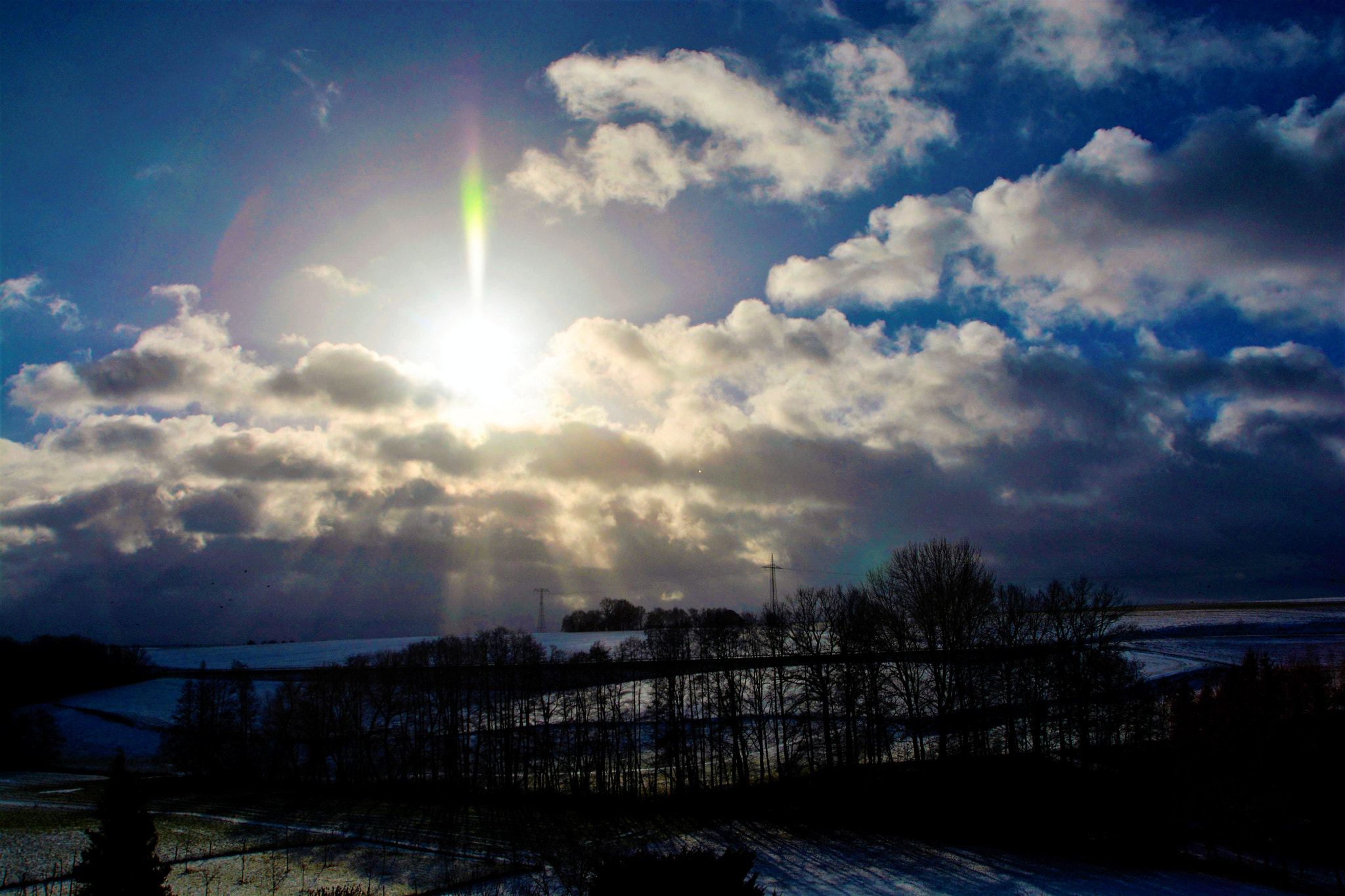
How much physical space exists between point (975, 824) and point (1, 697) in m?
158

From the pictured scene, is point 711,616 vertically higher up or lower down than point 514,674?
higher up

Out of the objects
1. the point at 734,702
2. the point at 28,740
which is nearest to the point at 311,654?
the point at 28,740

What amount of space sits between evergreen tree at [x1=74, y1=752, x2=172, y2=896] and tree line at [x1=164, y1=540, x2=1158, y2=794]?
5122 centimetres

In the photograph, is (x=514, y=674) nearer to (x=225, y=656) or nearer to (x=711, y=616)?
(x=711, y=616)

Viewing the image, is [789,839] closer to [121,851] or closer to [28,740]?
Result: [121,851]

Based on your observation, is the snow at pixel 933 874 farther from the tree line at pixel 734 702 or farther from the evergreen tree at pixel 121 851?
the evergreen tree at pixel 121 851

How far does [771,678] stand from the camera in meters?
77.4

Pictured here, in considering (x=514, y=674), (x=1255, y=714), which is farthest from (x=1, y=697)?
(x=1255, y=714)

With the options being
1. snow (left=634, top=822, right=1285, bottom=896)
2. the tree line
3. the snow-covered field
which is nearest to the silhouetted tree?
the snow-covered field

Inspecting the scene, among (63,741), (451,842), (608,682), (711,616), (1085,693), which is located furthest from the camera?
(63,741)

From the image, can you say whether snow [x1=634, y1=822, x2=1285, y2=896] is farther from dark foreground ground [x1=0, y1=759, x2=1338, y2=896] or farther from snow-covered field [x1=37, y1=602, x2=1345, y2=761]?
snow-covered field [x1=37, y1=602, x2=1345, y2=761]

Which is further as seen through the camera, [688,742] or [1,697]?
[1,697]

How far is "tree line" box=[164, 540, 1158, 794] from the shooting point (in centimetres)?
6112

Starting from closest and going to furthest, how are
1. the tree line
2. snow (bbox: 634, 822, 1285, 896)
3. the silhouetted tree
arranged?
1. snow (bbox: 634, 822, 1285, 896)
2. the tree line
3. the silhouetted tree
